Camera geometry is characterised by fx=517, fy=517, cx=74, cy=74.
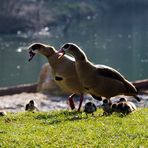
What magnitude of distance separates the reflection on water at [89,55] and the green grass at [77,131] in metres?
28.9

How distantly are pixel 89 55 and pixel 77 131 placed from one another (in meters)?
43.0

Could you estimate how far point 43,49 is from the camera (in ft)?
39.1

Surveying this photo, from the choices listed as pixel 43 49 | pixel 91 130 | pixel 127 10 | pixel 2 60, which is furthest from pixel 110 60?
pixel 127 10

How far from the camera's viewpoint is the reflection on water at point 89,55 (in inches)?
1687

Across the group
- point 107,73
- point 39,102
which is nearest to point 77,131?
point 107,73

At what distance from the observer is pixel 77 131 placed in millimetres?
8867

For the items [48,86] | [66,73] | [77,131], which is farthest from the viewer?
[48,86]

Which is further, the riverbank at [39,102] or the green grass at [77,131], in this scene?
the riverbank at [39,102]

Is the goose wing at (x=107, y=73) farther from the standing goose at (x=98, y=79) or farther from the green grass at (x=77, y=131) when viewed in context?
the green grass at (x=77, y=131)

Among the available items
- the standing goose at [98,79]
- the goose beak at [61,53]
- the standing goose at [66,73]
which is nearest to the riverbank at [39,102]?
the standing goose at [66,73]

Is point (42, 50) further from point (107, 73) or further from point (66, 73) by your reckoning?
point (107, 73)

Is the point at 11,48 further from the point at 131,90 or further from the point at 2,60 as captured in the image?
the point at 131,90

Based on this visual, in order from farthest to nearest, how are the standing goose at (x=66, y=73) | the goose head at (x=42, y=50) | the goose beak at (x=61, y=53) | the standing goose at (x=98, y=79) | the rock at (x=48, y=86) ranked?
the rock at (x=48, y=86) < the goose head at (x=42, y=50) < the standing goose at (x=66, y=73) < the goose beak at (x=61, y=53) < the standing goose at (x=98, y=79)

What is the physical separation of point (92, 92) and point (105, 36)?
58117mm
